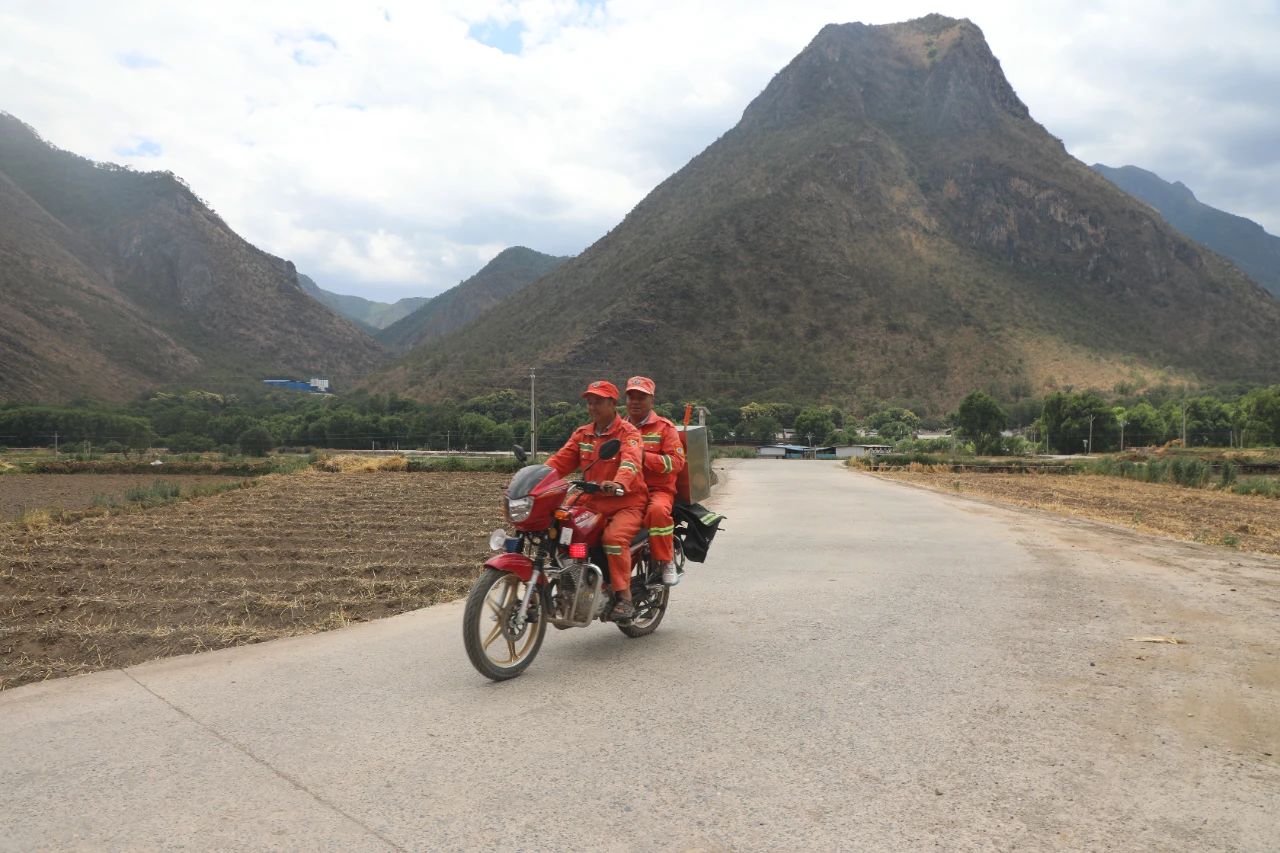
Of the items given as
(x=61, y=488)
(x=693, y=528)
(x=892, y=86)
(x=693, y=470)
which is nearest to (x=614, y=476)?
(x=693, y=528)

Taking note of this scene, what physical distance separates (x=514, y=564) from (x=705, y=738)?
64.9 inches

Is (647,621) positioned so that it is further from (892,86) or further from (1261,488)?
(892,86)

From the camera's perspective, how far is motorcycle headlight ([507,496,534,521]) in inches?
204

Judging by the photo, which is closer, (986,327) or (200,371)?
(986,327)

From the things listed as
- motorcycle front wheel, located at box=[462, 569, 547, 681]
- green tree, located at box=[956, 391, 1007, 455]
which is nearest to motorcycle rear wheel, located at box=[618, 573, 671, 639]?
motorcycle front wheel, located at box=[462, 569, 547, 681]

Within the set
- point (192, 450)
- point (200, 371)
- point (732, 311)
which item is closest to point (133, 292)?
point (200, 371)

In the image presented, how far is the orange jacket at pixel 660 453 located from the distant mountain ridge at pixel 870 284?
8320cm

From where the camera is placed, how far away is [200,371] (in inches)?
4562

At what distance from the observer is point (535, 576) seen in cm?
520

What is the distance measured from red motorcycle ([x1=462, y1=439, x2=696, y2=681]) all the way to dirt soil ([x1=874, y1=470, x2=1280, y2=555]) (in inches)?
396

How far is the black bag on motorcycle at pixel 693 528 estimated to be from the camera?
6504 mm

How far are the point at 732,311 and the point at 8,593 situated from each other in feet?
307

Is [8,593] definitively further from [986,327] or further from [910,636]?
[986,327]

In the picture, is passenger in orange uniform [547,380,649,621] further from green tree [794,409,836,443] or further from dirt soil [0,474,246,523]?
green tree [794,409,836,443]
